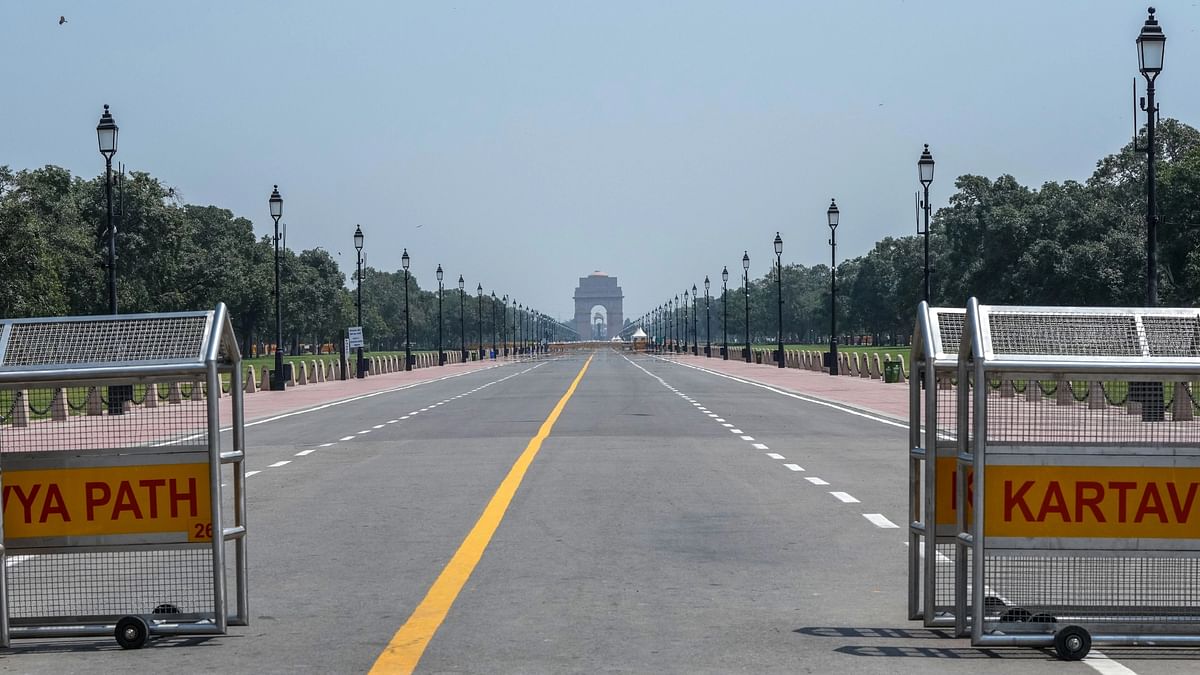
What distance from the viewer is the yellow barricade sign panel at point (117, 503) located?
8.16m

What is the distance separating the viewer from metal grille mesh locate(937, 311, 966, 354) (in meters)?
8.54

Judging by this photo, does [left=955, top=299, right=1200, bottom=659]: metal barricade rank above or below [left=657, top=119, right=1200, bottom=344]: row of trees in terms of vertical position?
below

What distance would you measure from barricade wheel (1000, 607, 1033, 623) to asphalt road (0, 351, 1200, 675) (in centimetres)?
18

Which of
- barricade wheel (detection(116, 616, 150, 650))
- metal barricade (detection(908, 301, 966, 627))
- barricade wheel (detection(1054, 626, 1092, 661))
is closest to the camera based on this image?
barricade wheel (detection(1054, 626, 1092, 661))

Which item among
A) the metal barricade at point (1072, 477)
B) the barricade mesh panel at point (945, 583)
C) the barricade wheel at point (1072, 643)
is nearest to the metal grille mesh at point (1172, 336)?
the metal barricade at point (1072, 477)

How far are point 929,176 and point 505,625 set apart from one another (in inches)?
1478

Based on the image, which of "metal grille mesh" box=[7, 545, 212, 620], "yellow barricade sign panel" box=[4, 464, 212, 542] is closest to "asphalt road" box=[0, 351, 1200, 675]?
"metal grille mesh" box=[7, 545, 212, 620]

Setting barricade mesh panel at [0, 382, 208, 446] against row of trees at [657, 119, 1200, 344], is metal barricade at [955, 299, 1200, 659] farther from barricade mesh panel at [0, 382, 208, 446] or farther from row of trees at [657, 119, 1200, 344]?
row of trees at [657, 119, 1200, 344]

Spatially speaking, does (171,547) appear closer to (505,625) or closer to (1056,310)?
(505,625)

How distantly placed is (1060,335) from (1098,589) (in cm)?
157

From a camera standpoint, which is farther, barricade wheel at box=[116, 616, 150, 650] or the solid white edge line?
barricade wheel at box=[116, 616, 150, 650]

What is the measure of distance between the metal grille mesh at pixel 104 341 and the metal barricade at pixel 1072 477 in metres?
4.00

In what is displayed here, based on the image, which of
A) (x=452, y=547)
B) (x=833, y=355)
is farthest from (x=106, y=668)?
(x=833, y=355)

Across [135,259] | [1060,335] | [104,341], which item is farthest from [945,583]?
[135,259]
